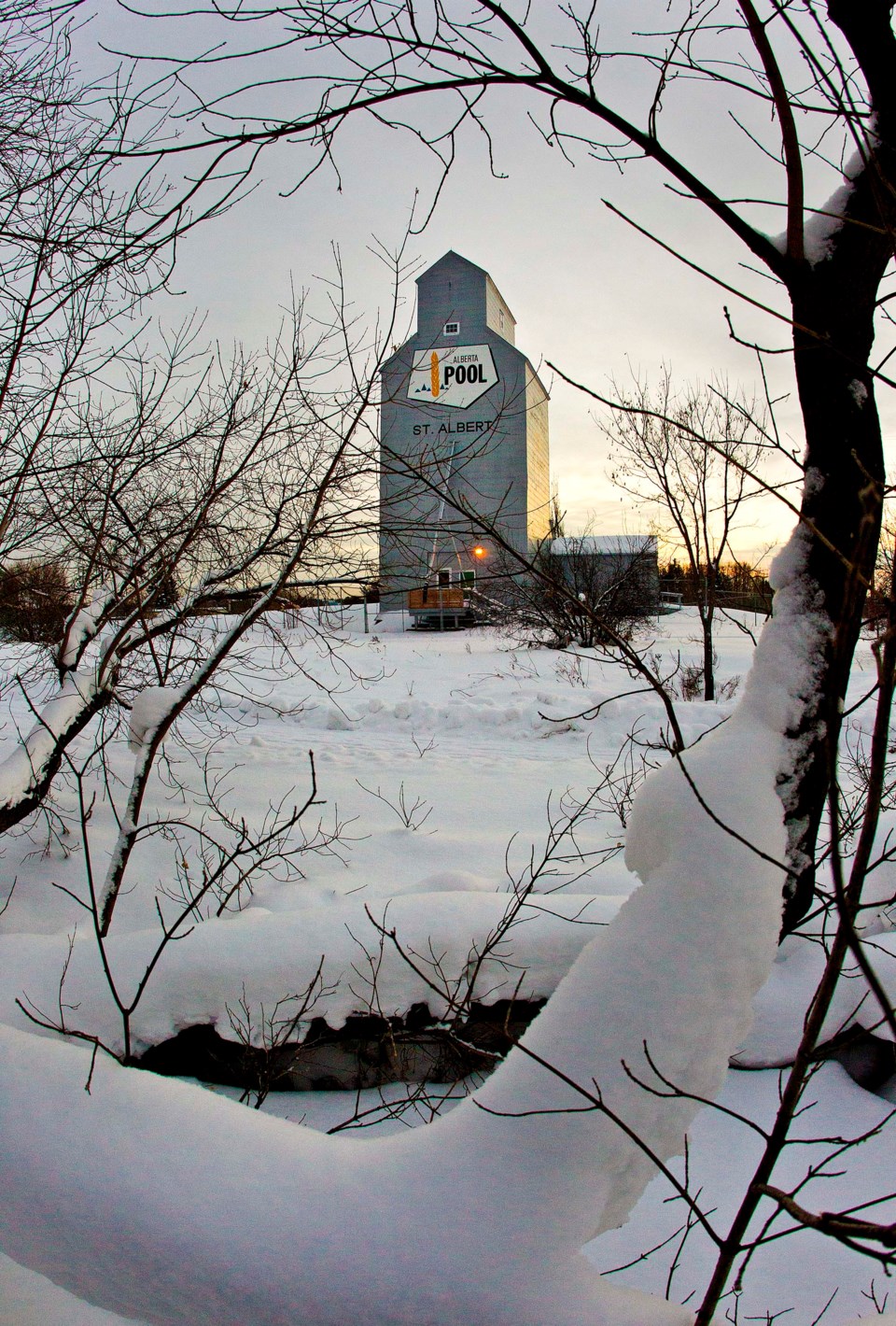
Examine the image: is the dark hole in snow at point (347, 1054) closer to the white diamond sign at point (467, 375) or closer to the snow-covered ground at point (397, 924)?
the snow-covered ground at point (397, 924)

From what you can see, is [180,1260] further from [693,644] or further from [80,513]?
[693,644]

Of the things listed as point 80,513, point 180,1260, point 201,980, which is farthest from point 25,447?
point 180,1260

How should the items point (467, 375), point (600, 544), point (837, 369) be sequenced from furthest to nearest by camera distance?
1. point (600, 544)
2. point (467, 375)
3. point (837, 369)

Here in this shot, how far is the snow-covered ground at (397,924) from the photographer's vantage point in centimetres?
264

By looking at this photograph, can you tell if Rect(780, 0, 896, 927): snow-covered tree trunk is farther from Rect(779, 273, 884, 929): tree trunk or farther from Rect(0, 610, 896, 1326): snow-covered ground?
Rect(0, 610, 896, 1326): snow-covered ground

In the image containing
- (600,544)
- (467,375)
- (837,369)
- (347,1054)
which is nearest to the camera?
(837,369)

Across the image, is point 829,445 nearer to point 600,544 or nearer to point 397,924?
point 397,924

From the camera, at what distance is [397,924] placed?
13.1ft

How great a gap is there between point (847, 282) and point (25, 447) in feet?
16.7

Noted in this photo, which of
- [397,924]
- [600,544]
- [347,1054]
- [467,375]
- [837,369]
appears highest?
[467,375]

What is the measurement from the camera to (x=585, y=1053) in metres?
1.47

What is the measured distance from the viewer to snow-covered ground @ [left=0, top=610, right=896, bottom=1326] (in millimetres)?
2643

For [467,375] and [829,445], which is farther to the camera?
[467,375]

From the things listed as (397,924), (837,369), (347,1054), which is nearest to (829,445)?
(837,369)
